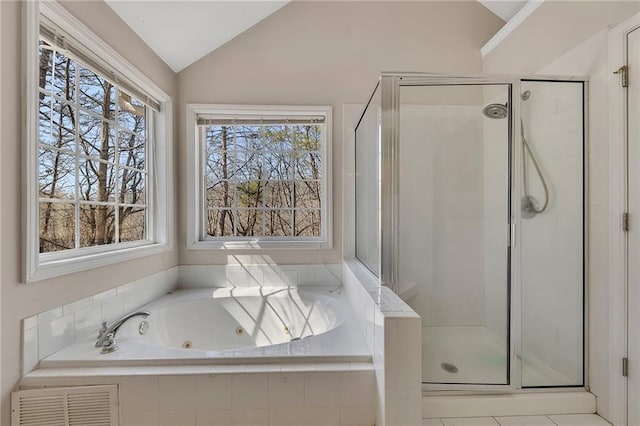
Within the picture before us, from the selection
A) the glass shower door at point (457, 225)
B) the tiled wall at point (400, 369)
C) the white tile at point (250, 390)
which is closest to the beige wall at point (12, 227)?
the white tile at point (250, 390)

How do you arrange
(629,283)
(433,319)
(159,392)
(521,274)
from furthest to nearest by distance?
1. (433,319)
2. (521,274)
3. (629,283)
4. (159,392)

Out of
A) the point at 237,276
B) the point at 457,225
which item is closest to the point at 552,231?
the point at 457,225

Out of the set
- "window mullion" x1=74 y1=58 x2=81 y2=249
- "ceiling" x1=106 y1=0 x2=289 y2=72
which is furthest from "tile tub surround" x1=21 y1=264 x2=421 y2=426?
"ceiling" x1=106 y1=0 x2=289 y2=72

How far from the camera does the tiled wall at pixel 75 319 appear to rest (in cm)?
132

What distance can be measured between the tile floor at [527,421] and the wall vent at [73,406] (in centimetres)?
139

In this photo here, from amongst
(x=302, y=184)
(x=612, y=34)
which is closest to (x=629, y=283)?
(x=612, y=34)

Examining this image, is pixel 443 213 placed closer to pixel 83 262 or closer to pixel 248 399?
pixel 248 399

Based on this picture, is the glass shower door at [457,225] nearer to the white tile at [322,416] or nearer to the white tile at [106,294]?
the white tile at [322,416]

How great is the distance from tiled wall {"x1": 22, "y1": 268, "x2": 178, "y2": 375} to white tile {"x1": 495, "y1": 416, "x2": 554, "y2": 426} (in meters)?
2.10

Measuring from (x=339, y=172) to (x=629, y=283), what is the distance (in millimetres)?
1853

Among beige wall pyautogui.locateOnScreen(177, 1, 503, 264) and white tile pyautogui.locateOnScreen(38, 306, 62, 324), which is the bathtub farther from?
beige wall pyautogui.locateOnScreen(177, 1, 503, 264)

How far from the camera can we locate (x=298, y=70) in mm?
2576

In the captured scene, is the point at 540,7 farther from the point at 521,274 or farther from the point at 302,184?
the point at 302,184

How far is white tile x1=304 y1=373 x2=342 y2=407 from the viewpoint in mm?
1317
